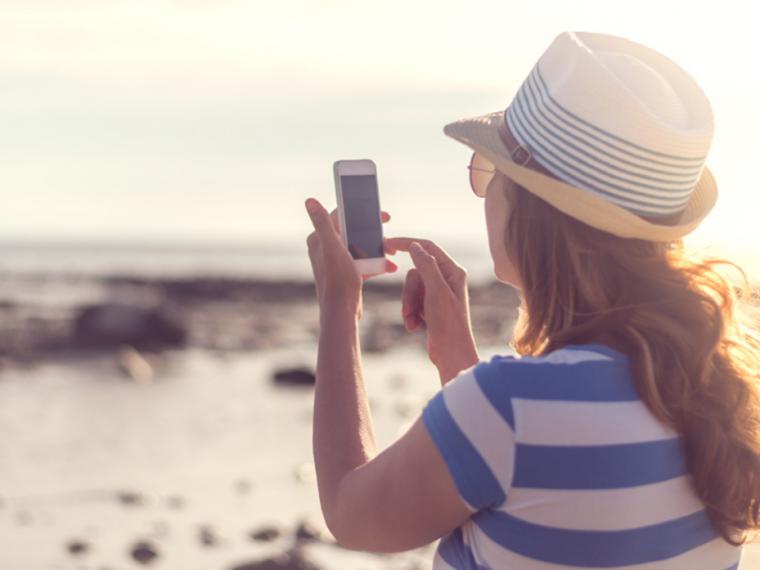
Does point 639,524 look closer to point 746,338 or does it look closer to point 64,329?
point 746,338

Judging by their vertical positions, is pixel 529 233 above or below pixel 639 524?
above

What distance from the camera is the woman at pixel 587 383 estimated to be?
2039 millimetres

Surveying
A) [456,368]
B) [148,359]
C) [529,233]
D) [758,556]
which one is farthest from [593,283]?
[148,359]

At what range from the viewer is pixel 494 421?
201 centimetres

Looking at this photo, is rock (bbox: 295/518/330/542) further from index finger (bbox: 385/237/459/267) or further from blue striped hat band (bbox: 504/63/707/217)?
blue striped hat band (bbox: 504/63/707/217)

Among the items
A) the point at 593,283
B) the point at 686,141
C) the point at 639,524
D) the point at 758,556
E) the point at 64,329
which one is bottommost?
the point at 64,329

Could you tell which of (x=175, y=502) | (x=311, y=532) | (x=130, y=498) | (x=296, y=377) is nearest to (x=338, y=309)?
(x=311, y=532)

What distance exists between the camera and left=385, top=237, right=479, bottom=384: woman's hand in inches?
A: 110

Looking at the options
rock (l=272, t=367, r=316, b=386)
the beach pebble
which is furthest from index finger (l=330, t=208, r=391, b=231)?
rock (l=272, t=367, r=316, b=386)

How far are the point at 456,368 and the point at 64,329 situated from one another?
15018mm

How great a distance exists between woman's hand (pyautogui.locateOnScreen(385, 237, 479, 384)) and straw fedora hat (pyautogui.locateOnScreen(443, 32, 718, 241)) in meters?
0.54

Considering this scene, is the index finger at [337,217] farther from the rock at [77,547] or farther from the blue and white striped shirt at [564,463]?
the rock at [77,547]

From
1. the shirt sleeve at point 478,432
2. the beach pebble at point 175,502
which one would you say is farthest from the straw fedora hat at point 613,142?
the beach pebble at point 175,502

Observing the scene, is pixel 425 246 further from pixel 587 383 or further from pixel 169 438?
pixel 169 438
